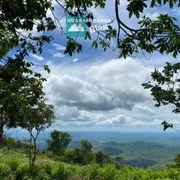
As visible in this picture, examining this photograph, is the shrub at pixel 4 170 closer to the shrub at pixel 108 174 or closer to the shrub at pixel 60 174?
the shrub at pixel 60 174

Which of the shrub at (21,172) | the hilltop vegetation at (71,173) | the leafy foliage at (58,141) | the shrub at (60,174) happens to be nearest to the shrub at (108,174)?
the hilltop vegetation at (71,173)

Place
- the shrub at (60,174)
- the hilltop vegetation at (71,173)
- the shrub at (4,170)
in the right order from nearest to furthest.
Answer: the hilltop vegetation at (71,173) < the shrub at (4,170) < the shrub at (60,174)

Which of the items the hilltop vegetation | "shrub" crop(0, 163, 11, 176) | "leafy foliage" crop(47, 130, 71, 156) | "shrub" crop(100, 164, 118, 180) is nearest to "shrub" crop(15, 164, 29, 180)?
the hilltop vegetation

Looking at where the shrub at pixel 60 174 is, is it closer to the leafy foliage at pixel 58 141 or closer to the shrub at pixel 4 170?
the shrub at pixel 4 170

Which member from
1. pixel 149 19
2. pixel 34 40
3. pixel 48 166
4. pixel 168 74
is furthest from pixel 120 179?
pixel 149 19

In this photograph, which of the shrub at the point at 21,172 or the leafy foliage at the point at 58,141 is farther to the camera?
the leafy foliage at the point at 58,141

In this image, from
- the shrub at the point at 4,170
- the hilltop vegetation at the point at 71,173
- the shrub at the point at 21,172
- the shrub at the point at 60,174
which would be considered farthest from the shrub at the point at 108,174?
the shrub at the point at 4,170

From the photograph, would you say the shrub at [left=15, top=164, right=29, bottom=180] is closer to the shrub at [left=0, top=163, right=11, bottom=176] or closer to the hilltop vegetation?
the hilltop vegetation

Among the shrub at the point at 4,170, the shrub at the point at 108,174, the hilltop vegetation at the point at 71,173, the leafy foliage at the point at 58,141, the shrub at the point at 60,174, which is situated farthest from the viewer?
the leafy foliage at the point at 58,141

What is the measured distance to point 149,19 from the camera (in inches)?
109

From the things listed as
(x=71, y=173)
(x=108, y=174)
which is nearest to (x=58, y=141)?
(x=71, y=173)

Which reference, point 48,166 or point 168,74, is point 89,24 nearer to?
point 168,74

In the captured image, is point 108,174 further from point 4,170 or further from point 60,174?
point 4,170

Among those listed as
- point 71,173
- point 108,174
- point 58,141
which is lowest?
point 58,141
